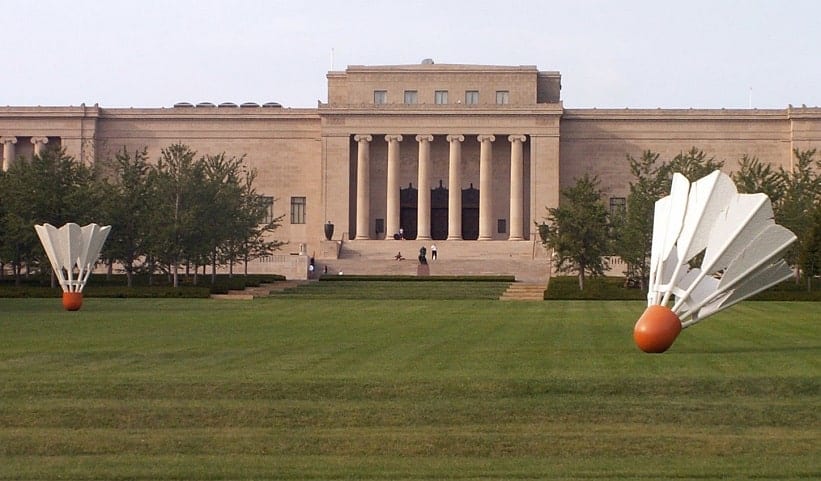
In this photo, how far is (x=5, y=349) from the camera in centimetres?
2336

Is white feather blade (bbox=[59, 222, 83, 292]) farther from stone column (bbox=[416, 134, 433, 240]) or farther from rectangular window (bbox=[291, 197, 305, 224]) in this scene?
rectangular window (bbox=[291, 197, 305, 224])

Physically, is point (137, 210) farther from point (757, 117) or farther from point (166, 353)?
point (757, 117)

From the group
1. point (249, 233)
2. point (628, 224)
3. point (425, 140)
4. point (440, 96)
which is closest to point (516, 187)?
point (425, 140)

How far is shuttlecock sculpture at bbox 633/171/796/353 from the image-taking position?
21297mm

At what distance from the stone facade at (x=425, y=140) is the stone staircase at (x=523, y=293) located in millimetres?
23674

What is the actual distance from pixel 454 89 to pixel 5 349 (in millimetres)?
64725

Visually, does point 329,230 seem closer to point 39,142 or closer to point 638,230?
point 39,142

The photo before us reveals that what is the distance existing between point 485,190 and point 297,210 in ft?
43.6

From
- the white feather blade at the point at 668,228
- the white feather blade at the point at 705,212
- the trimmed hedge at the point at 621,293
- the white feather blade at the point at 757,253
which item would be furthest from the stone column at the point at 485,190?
the white feather blade at the point at 757,253

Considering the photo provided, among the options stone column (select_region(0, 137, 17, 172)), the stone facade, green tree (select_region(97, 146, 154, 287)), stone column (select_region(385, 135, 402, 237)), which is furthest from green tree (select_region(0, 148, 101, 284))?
stone column (select_region(0, 137, 17, 172))

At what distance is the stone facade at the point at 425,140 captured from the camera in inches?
3300

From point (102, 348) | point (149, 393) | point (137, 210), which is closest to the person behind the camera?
point (149, 393)

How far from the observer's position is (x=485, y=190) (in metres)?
83.4

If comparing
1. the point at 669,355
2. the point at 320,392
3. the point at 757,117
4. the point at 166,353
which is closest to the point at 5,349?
the point at 166,353
